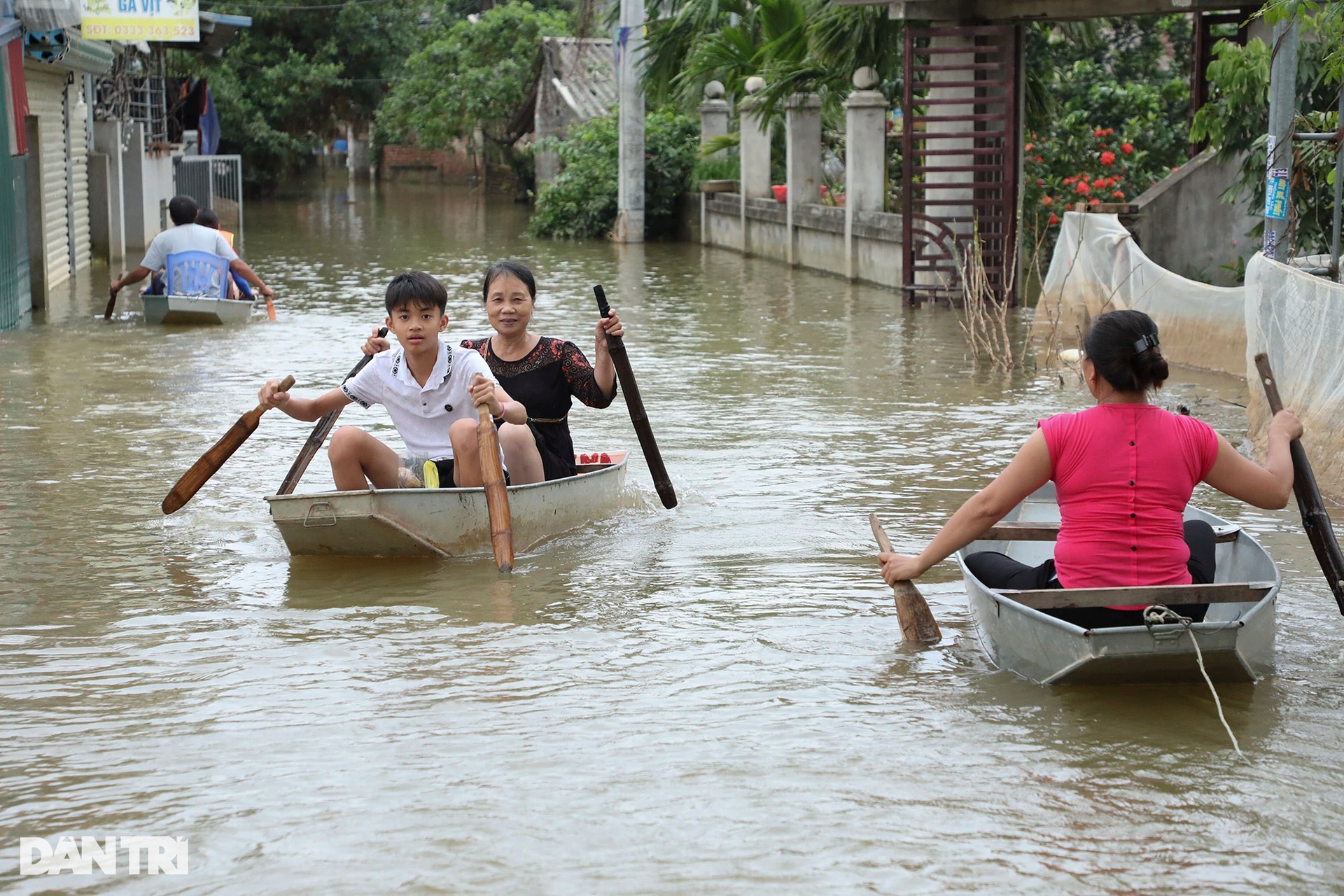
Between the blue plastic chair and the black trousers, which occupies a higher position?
the blue plastic chair

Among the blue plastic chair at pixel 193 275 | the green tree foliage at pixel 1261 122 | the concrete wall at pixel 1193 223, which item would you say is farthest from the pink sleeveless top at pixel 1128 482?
the blue plastic chair at pixel 193 275

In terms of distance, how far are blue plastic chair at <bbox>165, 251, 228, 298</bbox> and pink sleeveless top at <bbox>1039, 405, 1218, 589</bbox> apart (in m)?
12.7

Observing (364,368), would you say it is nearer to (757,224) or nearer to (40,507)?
(40,507)

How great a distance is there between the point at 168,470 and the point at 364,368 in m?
2.58

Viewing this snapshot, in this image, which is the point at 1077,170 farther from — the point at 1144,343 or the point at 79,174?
the point at 1144,343

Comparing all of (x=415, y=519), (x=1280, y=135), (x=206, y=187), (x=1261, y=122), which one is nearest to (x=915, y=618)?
(x=415, y=519)

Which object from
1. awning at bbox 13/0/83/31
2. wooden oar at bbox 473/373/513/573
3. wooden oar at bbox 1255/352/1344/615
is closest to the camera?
wooden oar at bbox 1255/352/1344/615

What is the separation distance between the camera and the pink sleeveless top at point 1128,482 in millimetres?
5176

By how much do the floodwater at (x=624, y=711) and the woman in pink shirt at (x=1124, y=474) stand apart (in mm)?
454

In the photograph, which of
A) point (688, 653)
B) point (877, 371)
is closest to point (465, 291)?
point (877, 371)

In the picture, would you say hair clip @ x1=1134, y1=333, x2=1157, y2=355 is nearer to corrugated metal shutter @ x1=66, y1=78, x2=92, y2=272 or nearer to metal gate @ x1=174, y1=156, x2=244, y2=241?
corrugated metal shutter @ x1=66, y1=78, x2=92, y2=272

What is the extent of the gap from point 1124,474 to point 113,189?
22.7 meters

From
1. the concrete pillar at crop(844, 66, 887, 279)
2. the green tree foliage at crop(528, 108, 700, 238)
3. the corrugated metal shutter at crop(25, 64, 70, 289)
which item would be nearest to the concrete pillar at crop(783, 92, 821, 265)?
the concrete pillar at crop(844, 66, 887, 279)

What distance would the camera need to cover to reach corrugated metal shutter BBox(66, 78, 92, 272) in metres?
22.5
